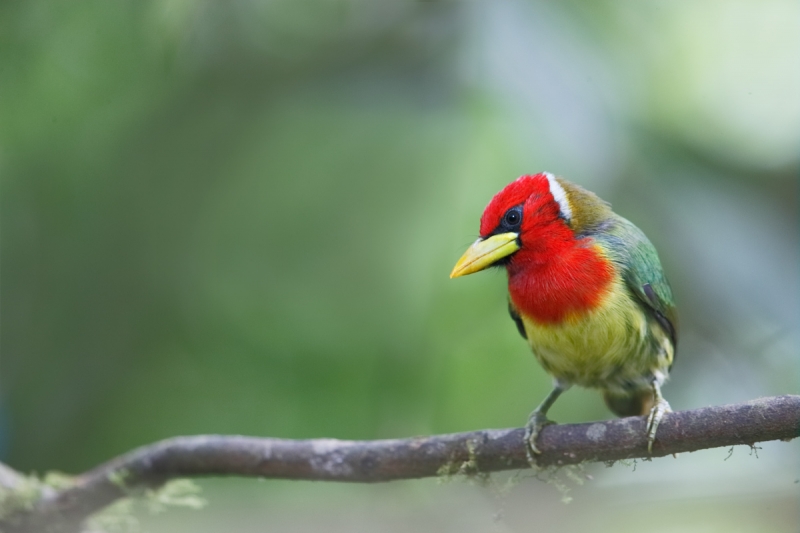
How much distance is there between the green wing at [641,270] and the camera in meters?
2.61

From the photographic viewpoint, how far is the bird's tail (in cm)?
290

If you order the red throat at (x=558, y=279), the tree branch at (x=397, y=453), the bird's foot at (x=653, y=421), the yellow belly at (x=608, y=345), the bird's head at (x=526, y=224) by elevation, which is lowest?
the tree branch at (x=397, y=453)

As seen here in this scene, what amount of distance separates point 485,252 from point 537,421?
1.76 feet

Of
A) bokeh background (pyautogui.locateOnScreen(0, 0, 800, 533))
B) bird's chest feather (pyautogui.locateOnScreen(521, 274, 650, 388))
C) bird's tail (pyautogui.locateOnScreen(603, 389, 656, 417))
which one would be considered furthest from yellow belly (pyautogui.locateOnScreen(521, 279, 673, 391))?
bokeh background (pyautogui.locateOnScreen(0, 0, 800, 533))

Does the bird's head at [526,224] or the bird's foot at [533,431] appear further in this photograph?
the bird's head at [526,224]

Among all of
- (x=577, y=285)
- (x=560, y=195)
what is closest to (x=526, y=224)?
(x=560, y=195)

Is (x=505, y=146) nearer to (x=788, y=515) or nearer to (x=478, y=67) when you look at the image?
(x=478, y=67)

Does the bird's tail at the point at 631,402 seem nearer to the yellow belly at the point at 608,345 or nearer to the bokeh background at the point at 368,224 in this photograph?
the yellow belly at the point at 608,345

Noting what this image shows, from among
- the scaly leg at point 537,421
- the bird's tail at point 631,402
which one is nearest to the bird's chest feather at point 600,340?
the scaly leg at point 537,421

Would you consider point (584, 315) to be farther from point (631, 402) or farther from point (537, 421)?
point (631, 402)

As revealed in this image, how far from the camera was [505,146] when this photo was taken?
3096mm

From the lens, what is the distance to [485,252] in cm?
262

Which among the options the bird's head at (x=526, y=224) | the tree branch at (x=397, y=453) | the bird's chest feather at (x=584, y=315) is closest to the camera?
the tree branch at (x=397, y=453)

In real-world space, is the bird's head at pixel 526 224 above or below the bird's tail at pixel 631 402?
above
